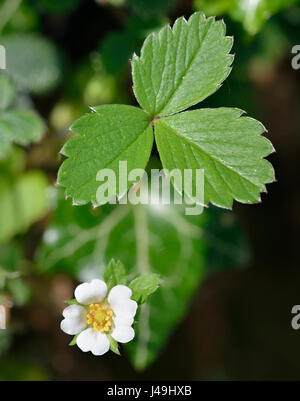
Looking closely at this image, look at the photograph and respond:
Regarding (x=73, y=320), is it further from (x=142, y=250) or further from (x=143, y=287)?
(x=142, y=250)

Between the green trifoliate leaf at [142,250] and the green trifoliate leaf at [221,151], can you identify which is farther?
the green trifoliate leaf at [142,250]

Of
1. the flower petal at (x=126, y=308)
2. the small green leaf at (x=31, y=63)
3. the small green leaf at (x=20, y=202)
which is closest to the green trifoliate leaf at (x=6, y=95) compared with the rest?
the small green leaf at (x=31, y=63)

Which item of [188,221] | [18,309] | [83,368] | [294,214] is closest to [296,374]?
[294,214]

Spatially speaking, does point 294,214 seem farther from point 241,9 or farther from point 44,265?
point 44,265

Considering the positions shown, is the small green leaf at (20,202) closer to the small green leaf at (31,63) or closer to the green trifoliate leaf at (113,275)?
the small green leaf at (31,63)

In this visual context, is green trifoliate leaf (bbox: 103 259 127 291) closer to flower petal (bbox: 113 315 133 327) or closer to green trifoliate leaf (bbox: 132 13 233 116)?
flower petal (bbox: 113 315 133 327)

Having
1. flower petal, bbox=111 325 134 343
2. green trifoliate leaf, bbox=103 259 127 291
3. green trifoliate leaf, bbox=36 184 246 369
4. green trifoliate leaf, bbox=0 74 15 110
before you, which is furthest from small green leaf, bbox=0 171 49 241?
flower petal, bbox=111 325 134 343
